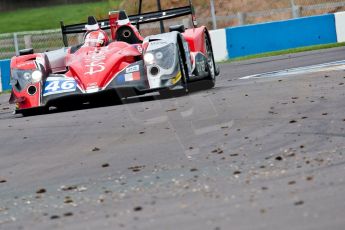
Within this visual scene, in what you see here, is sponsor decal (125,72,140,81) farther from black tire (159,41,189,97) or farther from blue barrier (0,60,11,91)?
blue barrier (0,60,11,91)

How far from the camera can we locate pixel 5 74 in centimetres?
2406

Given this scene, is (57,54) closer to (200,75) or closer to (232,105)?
(200,75)

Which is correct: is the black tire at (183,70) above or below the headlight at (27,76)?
below

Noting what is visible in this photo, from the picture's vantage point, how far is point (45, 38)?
92.3ft

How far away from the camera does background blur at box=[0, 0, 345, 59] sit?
28000mm

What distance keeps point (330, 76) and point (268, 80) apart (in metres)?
1.27

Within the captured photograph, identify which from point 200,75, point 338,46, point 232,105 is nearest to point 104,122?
point 232,105

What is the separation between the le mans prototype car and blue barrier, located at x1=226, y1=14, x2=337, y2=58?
37.4ft

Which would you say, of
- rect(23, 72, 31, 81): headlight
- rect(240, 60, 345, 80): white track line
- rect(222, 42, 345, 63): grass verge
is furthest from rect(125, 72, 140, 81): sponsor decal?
rect(222, 42, 345, 63): grass verge

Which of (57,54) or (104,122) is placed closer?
(104,122)

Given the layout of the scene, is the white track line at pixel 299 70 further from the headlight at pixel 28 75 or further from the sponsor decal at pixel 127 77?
the headlight at pixel 28 75

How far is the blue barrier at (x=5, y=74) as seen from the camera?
23969 millimetres

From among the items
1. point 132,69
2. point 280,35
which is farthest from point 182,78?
point 280,35

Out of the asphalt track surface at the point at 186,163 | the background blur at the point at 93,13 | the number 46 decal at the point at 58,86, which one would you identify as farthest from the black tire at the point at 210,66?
the background blur at the point at 93,13
